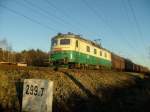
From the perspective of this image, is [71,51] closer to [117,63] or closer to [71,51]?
[71,51]

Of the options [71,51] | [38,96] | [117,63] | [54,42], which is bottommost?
[38,96]

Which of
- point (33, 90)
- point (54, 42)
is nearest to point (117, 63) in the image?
point (54, 42)

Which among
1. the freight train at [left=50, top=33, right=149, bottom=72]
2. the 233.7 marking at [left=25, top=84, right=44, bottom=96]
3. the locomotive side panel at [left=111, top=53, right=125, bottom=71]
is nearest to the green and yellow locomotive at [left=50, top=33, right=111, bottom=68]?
the freight train at [left=50, top=33, right=149, bottom=72]

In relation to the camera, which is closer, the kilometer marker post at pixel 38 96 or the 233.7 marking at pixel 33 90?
the kilometer marker post at pixel 38 96

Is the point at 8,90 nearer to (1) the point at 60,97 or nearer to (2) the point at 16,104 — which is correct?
(2) the point at 16,104

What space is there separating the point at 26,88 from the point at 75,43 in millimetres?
16652

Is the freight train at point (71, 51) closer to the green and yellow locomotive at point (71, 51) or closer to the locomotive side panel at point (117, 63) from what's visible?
the green and yellow locomotive at point (71, 51)

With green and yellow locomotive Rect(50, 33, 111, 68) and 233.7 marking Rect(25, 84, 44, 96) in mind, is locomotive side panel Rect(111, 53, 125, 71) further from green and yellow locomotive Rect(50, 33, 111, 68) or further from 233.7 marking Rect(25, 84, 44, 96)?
233.7 marking Rect(25, 84, 44, 96)

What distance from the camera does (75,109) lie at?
27.3 feet

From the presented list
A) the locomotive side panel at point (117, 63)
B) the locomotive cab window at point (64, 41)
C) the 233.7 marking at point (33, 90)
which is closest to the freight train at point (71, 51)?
the locomotive cab window at point (64, 41)

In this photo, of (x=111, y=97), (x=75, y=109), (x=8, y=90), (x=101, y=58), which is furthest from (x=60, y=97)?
(x=101, y=58)

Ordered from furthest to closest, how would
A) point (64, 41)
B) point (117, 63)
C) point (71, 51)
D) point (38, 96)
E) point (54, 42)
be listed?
point (117, 63)
point (54, 42)
point (64, 41)
point (71, 51)
point (38, 96)

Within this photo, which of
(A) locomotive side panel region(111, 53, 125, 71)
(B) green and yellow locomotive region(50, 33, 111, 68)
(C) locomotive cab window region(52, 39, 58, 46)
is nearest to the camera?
(B) green and yellow locomotive region(50, 33, 111, 68)

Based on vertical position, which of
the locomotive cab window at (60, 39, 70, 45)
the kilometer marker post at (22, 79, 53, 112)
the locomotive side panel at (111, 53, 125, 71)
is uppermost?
the locomotive cab window at (60, 39, 70, 45)
